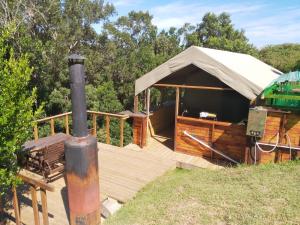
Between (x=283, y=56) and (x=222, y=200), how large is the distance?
2396 centimetres

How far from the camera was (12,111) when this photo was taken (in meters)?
3.33

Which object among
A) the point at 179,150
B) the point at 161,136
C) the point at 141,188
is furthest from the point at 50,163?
the point at 161,136

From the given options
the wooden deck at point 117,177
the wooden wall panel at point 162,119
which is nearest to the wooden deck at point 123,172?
the wooden deck at point 117,177

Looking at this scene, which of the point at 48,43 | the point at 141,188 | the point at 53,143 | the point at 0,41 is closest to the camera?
the point at 0,41

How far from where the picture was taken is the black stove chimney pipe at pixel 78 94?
352cm

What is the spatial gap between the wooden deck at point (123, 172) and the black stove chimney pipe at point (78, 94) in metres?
1.74

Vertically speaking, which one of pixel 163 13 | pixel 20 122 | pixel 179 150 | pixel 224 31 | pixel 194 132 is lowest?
pixel 179 150

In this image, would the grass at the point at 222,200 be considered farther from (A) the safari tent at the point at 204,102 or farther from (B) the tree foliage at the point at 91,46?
(B) the tree foliage at the point at 91,46

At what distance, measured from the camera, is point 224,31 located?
23797 mm

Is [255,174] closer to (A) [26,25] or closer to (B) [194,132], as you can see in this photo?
(B) [194,132]

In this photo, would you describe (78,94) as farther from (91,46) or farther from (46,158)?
(91,46)

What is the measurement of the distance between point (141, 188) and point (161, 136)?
4.02m

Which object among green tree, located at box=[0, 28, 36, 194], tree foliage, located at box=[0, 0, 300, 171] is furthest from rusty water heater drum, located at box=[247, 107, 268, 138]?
tree foliage, located at box=[0, 0, 300, 171]

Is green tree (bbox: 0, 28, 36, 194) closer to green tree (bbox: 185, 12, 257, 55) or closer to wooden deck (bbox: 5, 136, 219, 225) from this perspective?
wooden deck (bbox: 5, 136, 219, 225)
